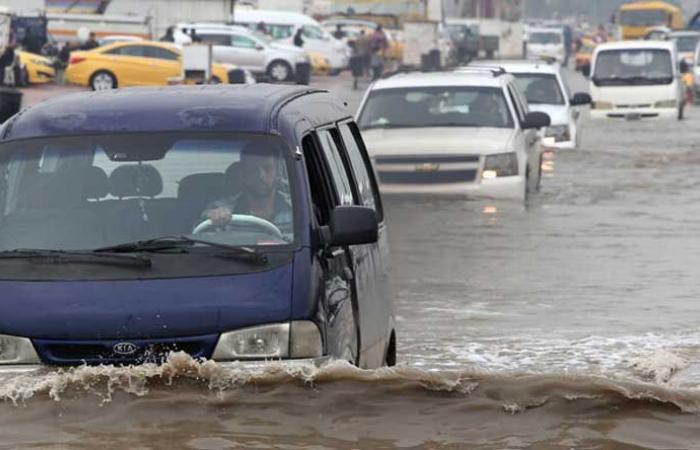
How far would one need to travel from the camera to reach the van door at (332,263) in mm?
8148

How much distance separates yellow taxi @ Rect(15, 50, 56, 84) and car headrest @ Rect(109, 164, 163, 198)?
41.6 m

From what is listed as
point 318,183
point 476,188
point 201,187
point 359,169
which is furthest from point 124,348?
point 476,188

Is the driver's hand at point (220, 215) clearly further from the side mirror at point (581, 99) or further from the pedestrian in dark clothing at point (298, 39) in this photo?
the pedestrian in dark clothing at point (298, 39)

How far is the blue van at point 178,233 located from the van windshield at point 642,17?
8004 centimetres

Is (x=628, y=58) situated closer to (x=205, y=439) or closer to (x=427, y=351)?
(x=427, y=351)

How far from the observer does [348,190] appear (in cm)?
949

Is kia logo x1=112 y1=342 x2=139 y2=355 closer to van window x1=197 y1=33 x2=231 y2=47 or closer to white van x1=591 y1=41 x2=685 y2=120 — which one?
white van x1=591 y1=41 x2=685 y2=120

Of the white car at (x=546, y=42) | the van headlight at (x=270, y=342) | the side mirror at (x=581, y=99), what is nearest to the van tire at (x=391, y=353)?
the van headlight at (x=270, y=342)

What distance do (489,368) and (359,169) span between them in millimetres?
2113

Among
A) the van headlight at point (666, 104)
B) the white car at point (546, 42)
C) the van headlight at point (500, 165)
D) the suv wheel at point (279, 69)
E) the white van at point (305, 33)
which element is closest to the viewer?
the van headlight at point (500, 165)

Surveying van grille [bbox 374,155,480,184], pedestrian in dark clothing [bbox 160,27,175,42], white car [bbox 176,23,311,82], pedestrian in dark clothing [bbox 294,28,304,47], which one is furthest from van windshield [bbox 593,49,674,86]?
pedestrian in dark clothing [bbox 294,28,304,47]

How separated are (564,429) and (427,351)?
546 centimetres

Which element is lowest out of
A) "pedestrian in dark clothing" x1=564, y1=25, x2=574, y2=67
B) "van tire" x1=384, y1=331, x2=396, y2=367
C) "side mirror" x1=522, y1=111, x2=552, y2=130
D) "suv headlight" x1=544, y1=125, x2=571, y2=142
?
"pedestrian in dark clothing" x1=564, y1=25, x2=574, y2=67

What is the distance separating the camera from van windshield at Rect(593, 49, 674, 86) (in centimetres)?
4259
